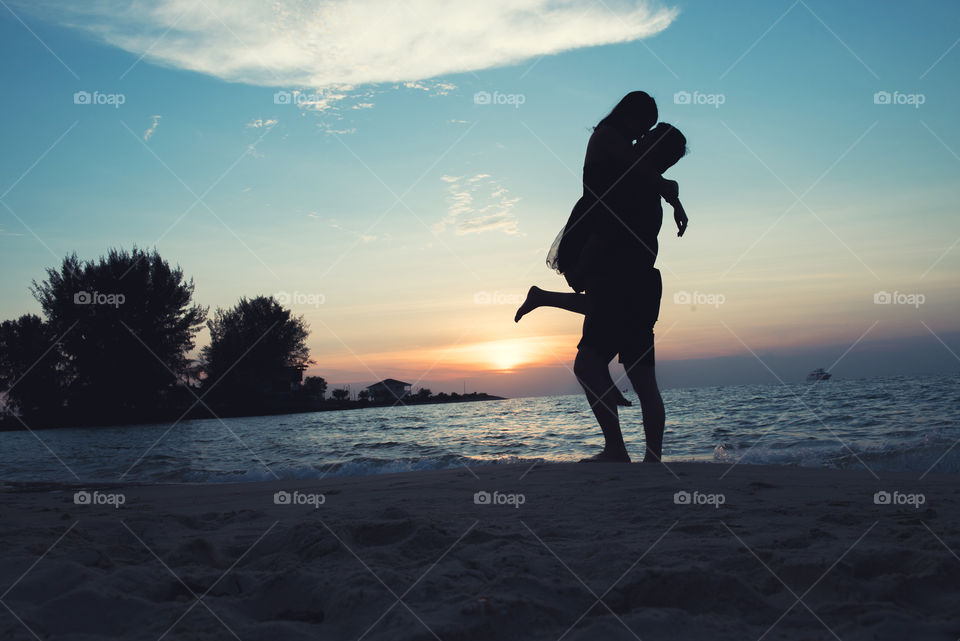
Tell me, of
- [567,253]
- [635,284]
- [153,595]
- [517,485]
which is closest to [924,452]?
[635,284]

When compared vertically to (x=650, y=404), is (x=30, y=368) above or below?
above

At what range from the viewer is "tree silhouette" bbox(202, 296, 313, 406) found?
4191 cm

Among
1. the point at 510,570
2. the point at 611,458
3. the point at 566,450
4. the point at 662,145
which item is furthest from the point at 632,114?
the point at 566,450

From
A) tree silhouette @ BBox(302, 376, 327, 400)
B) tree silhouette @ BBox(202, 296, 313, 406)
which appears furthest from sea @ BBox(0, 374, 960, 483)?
tree silhouette @ BBox(302, 376, 327, 400)

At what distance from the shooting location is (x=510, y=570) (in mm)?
1851

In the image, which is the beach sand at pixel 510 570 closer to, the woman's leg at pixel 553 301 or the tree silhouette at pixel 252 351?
the woman's leg at pixel 553 301

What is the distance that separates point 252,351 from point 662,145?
46.1 metres

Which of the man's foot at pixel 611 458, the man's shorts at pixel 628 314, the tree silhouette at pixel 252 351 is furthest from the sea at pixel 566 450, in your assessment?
the tree silhouette at pixel 252 351

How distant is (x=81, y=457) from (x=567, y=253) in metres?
8.35

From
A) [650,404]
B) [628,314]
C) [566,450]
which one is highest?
[628,314]

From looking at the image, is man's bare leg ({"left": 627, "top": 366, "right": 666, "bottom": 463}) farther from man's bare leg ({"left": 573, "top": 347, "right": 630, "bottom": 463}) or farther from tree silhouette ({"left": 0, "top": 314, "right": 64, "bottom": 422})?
tree silhouette ({"left": 0, "top": 314, "right": 64, "bottom": 422})

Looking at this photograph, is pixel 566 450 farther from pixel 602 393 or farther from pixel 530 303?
pixel 530 303

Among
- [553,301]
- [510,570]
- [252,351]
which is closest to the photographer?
[510,570]

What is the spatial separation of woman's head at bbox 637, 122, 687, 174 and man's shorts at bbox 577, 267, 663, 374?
0.87 meters
